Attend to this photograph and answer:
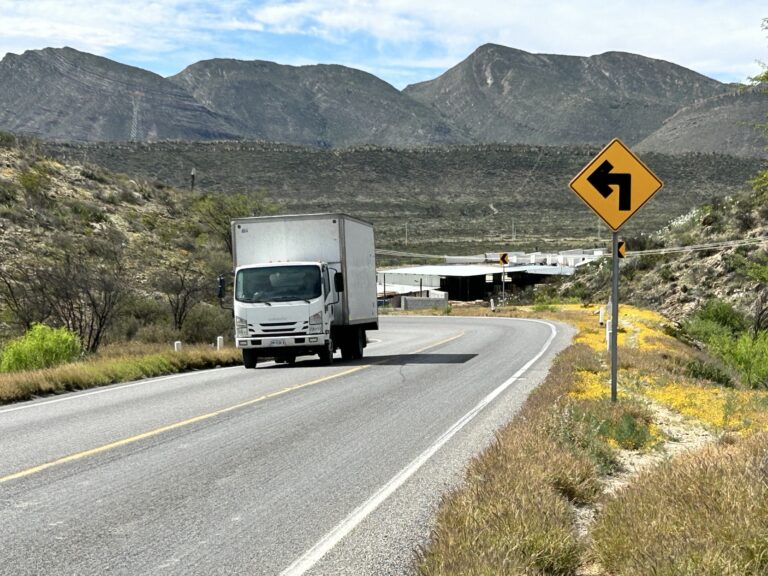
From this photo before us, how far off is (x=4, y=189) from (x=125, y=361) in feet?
88.2

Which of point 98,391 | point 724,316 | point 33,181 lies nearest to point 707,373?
point 98,391

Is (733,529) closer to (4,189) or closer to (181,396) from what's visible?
(181,396)

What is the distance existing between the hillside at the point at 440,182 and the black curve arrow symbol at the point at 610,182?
259 ft

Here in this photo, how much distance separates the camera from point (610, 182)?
11.1 meters

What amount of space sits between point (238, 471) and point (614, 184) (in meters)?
6.03

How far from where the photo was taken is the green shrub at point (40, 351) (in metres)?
20.0

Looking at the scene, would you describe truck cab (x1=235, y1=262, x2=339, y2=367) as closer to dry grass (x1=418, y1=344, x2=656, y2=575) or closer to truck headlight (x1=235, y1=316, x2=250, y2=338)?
truck headlight (x1=235, y1=316, x2=250, y2=338)

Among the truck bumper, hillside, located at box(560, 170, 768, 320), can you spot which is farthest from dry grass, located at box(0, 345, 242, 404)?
hillside, located at box(560, 170, 768, 320)

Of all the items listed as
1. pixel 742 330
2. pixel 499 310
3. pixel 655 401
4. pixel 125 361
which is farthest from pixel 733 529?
pixel 499 310

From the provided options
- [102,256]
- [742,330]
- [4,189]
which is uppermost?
[4,189]

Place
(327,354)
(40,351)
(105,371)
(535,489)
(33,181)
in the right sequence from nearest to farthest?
(535,489)
(105,371)
(40,351)
(327,354)
(33,181)

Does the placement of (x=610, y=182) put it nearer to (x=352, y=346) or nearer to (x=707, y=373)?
(x=707, y=373)

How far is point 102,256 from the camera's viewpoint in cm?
3941

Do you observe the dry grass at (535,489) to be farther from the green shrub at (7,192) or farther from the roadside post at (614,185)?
the green shrub at (7,192)
